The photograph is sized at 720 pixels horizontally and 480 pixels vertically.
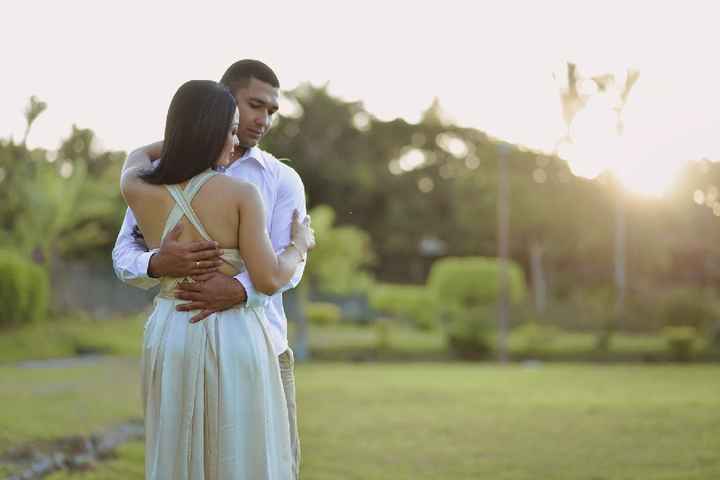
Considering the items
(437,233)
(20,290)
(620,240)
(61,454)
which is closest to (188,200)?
(61,454)

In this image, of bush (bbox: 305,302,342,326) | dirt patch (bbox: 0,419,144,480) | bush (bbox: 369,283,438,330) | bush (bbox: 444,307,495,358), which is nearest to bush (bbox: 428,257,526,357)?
bush (bbox: 369,283,438,330)

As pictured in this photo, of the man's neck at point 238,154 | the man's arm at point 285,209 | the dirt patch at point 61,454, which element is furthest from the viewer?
the dirt patch at point 61,454

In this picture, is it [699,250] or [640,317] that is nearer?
[640,317]

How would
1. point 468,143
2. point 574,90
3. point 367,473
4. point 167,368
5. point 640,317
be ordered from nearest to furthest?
point 167,368 → point 367,473 → point 640,317 → point 574,90 → point 468,143

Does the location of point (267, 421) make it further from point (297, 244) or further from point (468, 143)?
point (468, 143)

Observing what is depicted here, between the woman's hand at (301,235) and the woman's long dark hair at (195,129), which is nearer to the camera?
the woman's long dark hair at (195,129)

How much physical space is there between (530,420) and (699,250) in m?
32.9

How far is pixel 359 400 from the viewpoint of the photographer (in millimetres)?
16016

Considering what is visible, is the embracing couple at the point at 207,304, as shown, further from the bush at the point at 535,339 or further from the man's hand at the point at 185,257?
the bush at the point at 535,339

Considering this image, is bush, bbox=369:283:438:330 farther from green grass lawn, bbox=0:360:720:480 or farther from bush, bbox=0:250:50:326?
green grass lawn, bbox=0:360:720:480

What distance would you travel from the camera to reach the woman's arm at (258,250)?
3363mm

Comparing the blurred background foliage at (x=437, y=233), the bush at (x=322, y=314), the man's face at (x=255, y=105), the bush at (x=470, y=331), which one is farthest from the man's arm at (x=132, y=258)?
the bush at (x=322, y=314)

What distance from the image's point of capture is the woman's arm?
3363 mm

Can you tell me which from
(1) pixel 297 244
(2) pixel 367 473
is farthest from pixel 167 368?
(2) pixel 367 473
